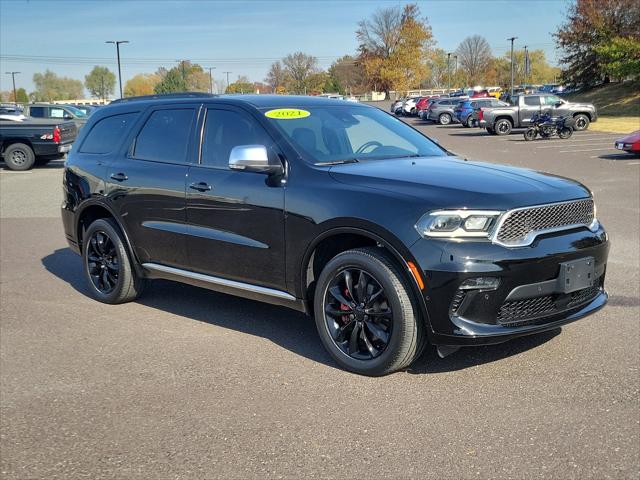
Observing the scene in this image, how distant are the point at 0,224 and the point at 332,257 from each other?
834cm

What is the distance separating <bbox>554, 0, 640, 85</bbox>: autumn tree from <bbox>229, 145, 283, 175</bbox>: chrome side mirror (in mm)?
46666

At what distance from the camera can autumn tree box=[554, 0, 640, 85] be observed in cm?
4684

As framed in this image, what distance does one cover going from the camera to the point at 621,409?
148 inches

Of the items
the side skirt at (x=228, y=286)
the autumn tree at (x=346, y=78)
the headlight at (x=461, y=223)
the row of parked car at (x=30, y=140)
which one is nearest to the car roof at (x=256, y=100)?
the side skirt at (x=228, y=286)

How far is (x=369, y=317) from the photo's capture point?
4340 mm

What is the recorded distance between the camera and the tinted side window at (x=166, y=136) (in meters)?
5.55

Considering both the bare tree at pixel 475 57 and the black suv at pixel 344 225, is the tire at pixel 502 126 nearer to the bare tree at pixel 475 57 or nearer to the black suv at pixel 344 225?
the black suv at pixel 344 225

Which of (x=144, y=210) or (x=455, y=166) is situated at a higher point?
(x=455, y=166)

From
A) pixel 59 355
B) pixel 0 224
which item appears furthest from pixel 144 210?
pixel 0 224

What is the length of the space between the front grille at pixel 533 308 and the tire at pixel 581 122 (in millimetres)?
30665

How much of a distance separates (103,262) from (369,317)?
3.05m

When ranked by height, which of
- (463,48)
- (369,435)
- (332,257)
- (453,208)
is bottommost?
(369,435)

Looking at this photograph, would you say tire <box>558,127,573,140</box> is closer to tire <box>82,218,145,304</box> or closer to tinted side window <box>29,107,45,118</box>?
tinted side window <box>29,107,45,118</box>

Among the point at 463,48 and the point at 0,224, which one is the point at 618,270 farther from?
the point at 463,48
